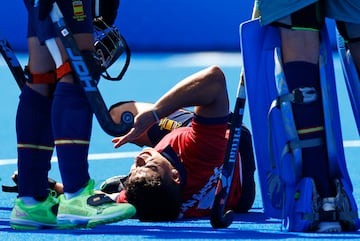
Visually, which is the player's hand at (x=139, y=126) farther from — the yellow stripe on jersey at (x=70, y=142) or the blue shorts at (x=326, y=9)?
the blue shorts at (x=326, y=9)

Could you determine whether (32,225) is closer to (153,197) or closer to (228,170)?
(153,197)

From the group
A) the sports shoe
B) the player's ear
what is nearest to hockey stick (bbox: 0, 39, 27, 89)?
the player's ear

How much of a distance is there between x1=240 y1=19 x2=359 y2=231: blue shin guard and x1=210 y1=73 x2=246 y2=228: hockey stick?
0.17 metres

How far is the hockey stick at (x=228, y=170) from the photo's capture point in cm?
454

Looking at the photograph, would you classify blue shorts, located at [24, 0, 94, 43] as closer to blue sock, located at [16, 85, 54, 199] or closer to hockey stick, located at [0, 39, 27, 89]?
blue sock, located at [16, 85, 54, 199]

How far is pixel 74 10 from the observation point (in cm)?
432

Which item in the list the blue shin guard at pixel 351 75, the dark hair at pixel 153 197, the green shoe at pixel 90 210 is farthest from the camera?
the dark hair at pixel 153 197

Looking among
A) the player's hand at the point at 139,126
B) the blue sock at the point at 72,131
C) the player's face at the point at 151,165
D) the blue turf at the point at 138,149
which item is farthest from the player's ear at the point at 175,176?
the blue sock at the point at 72,131

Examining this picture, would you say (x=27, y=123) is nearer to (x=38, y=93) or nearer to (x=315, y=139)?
(x=38, y=93)

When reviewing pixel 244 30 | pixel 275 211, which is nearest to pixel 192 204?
pixel 275 211

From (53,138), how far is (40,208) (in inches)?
10.8

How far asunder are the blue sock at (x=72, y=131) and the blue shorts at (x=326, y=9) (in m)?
0.71

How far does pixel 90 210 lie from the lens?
432 cm

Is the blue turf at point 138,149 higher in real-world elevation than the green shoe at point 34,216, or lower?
lower
